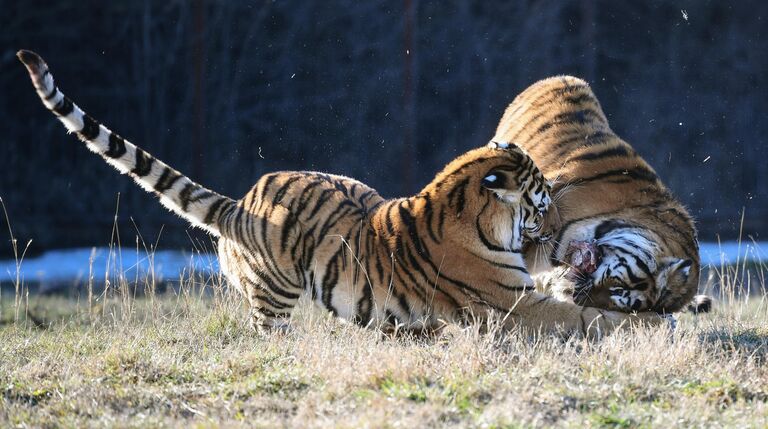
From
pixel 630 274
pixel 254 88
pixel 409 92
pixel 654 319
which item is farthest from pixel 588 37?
pixel 654 319

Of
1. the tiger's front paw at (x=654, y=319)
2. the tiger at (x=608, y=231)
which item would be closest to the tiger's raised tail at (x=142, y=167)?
the tiger at (x=608, y=231)

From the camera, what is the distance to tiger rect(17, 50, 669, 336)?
503 centimetres

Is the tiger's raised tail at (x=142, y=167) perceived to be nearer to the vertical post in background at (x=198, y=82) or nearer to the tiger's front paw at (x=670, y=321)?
the tiger's front paw at (x=670, y=321)

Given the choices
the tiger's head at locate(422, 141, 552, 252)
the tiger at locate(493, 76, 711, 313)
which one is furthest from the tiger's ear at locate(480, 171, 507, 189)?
the tiger at locate(493, 76, 711, 313)

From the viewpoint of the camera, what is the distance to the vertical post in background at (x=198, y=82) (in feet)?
29.8

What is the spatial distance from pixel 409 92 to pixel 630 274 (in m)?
4.11

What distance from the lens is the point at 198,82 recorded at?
913 centimetres

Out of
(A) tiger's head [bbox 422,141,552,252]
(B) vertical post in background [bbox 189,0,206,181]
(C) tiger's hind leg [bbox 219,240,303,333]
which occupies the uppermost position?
(B) vertical post in background [bbox 189,0,206,181]

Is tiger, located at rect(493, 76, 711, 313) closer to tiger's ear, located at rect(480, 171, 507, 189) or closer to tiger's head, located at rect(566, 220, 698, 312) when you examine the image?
tiger's head, located at rect(566, 220, 698, 312)

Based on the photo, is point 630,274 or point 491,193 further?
point 630,274

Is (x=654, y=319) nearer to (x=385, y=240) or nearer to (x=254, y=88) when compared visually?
(x=385, y=240)

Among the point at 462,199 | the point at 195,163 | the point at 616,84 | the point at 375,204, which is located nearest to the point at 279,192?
the point at 375,204

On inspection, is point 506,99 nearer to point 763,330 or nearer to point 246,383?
point 763,330

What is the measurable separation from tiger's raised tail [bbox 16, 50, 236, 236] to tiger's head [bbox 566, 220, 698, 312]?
163 centimetres
